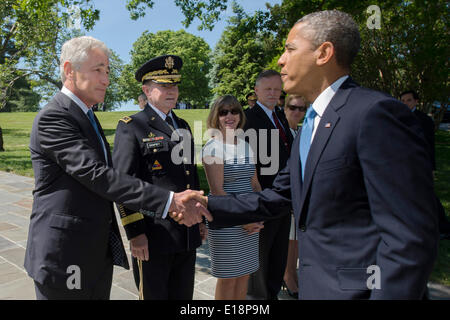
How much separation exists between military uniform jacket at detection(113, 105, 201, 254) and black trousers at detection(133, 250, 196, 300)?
0.09 m

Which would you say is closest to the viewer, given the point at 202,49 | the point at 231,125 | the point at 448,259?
the point at 231,125

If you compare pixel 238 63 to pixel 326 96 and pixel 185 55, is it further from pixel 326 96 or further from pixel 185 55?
pixel 326 96

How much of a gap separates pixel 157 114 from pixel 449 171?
1218 centimetres

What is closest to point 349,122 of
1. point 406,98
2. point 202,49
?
point 406,98

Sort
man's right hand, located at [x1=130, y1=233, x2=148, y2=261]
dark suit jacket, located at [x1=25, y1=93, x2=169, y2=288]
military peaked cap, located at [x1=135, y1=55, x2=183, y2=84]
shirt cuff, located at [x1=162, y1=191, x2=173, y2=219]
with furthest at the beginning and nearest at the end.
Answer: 1. military peaked cap, located at [x1=135, y1=55, x2=183, y2=84]
2. man's right hand, located at [x1=130, y1=233, x2=148, y2=261]
3. shirt cuff, located at [x1=162, y1=191, x2=173, y2=219]
4. dark suit jacket, located at [x1=25, y1=93, x2=169, y2=288]

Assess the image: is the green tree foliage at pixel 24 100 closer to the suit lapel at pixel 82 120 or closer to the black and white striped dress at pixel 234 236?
the black and white striped dress at pixel 234 236

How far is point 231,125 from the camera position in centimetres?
332

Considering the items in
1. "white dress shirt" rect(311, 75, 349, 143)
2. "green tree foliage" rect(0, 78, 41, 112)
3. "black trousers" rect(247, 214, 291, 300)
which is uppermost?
"green tree foliage" rect(0, 78, 41, 112)

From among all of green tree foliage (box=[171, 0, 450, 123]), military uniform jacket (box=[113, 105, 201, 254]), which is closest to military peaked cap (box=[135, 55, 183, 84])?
military uniform jacket (box=[113, 105, 201, 254])

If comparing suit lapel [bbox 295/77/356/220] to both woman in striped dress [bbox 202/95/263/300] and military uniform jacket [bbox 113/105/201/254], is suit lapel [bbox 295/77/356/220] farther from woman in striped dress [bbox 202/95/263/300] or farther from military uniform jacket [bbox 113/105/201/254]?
woman in striped dress [bbox 202/95/263/300]

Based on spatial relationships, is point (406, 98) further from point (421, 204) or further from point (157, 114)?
point (421, 204)

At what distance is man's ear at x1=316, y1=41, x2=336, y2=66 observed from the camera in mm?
1585

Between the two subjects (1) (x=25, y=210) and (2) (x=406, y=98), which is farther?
(2) (x=406, y=98)

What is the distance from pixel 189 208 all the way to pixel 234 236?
2.68ft
